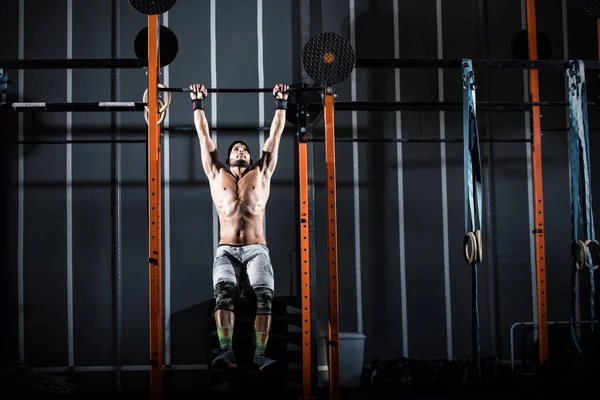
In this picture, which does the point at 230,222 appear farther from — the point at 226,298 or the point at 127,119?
the point at 127,119

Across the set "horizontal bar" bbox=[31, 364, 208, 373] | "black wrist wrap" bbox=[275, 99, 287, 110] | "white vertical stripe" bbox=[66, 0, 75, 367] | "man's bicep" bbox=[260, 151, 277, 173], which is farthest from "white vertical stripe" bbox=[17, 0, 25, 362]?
"black wrist wrap" bbox=[275, 99, 287, 110]

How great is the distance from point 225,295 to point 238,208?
798mm

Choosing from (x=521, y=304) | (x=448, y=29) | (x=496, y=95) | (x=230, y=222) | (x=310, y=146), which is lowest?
(x=521, y=304)

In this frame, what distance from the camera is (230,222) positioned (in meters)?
5.59

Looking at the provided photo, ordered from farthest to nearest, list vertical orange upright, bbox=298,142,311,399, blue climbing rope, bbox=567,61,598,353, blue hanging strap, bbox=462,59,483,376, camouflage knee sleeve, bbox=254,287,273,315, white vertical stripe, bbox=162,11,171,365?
white vertical stripe, bbox=162,11,171,365 → camouflage knee sleeve, bbox=254,287,273,315 → vertical orange upright, bbox=298,142,311,399 → blue climbing rope, bbox=567,61,598,353 → blue hanging strap, bbox=462,59,483,376

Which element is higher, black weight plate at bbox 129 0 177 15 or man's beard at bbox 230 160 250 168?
black weight plate at bbox 129 0 177 15

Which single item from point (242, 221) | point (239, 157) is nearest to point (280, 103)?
point (239, 157)

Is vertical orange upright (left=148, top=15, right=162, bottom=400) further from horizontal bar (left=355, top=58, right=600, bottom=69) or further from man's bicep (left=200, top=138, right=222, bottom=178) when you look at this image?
horizontal bar (left=355, top=58, right=600, bottom=69)

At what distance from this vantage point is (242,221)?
5.59 metres

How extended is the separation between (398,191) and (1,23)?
4.70 meters

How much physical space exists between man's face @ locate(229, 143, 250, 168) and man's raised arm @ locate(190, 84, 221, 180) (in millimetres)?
173

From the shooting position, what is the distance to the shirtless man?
17.4 feet

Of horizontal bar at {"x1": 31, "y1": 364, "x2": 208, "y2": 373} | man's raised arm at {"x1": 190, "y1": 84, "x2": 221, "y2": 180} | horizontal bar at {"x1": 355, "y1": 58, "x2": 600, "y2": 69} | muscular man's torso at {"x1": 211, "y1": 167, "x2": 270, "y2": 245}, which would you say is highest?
horizontal bar at {"x1": 355, "y1": 58, "x2": 600, "y2": 69}

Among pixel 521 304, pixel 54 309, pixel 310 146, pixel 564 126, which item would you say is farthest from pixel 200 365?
pixel 564 126
